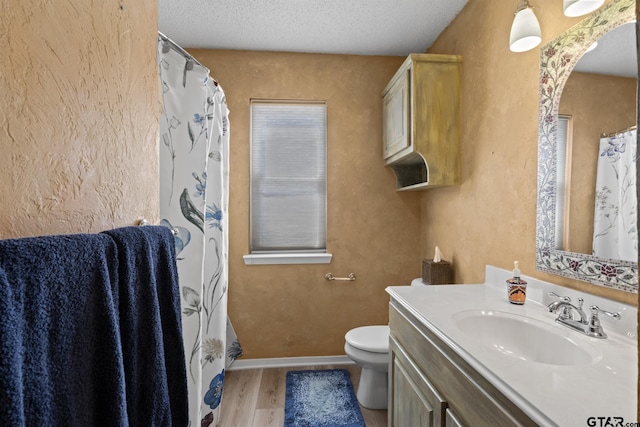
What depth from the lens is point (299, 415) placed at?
187 centimetres

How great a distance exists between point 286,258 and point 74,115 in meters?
1.97

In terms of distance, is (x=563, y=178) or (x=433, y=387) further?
(x=563, y=178)

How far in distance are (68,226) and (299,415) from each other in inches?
71.6

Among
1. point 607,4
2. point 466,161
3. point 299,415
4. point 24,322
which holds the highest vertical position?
point 607,4

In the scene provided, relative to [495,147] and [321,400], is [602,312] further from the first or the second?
[321,400]

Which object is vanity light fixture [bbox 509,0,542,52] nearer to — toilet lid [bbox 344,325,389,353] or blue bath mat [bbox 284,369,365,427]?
toilet lid [bbox 344,325,389,353]

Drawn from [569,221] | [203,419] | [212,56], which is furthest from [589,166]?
[212,56]

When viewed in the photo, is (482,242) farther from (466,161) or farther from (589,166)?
(589,166)

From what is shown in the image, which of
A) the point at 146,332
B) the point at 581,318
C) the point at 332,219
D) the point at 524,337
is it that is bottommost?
the point at 524,337

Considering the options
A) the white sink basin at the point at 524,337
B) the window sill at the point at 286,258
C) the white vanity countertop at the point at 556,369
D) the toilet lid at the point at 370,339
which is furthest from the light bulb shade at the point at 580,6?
the window sill at the point at 286,258

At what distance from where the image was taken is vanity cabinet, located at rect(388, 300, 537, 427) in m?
0.76

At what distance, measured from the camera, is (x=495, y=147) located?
5.29 feet

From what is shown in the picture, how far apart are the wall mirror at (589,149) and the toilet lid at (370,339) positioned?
0.98m

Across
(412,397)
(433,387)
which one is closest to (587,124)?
(433,387)
